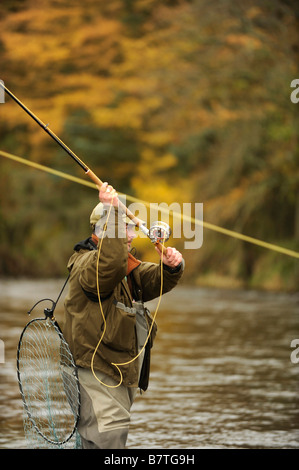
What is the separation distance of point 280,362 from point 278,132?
458 inches

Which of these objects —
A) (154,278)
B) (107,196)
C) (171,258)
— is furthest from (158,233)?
(107,196)

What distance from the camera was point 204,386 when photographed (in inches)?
343

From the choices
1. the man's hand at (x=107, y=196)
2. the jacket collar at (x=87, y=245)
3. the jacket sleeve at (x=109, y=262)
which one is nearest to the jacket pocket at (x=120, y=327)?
the jacket sleeve at (x=109, y=262)

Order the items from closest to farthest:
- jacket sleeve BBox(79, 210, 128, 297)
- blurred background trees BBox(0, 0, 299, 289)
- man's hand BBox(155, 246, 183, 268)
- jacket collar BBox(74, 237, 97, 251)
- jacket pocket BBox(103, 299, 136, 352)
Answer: jacket sleeve BBox(79, 210, 128, 297) → jacket pocket BBox(103, 299, 136, 352) → jacket collar BBox(74, 237, 97, 251) → man's hand BBox(155, 246, 183, 268) → blurred background trees BBox(0, 0, 299, 289)

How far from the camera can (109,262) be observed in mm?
4270

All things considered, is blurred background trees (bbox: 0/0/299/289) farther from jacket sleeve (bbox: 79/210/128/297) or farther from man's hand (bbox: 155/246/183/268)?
jacket sleeve (bbox: 79/210/128/297)

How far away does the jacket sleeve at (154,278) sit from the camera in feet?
15.8

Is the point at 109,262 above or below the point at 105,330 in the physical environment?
above

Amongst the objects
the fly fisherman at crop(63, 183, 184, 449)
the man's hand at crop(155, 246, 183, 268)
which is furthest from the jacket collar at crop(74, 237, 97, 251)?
the man's hand at crop(155, 246, 183, 268)

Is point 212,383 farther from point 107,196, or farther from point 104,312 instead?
point 107,196

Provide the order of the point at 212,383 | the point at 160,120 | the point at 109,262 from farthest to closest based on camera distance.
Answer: the point at 160,120 < the point at 212,383 < the point at 109,262

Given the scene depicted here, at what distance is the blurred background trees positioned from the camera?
2109cm

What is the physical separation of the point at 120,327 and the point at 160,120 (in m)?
21.4
